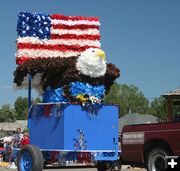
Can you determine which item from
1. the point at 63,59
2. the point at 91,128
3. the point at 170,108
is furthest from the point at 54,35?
the point at 170,108

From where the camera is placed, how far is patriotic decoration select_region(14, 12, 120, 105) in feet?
42.3

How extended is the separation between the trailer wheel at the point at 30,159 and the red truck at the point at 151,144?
2308 millimetres

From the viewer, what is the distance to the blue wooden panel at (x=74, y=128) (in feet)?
40.9

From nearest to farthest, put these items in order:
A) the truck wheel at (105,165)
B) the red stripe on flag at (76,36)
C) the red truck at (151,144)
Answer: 1. the red truck at (151,144)
2. the red stripe on flag at (76,36)
3. the truck wheel at (105,165)

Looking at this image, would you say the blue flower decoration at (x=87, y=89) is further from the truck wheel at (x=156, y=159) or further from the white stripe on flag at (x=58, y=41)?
the truck wheel at (x=156, y=159)

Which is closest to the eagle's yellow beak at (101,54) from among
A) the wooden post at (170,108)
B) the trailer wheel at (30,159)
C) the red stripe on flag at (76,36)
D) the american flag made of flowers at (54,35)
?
the american flag made of flowers at (54,35)

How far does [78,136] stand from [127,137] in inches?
Result: 57.2

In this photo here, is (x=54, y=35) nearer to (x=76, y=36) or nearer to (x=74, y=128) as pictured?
(x=76, y=36)

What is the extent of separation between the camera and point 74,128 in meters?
12.6

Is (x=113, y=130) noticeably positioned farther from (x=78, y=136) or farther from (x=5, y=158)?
(x=5, y=158)

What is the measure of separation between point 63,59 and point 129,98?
78.5m

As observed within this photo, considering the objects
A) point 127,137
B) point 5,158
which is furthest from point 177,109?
point 127,137

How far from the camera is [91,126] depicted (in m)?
12.9

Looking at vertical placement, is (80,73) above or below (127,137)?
above
